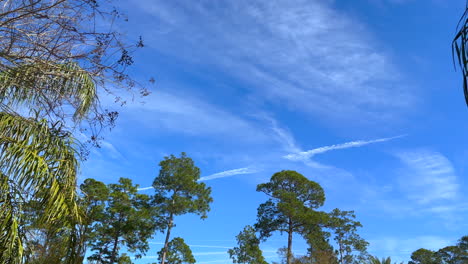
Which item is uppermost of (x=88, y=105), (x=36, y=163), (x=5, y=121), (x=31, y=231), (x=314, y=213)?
(x=314, y=213)

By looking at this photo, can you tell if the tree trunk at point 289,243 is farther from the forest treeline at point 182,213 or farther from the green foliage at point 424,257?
the green foliage at point 424,257

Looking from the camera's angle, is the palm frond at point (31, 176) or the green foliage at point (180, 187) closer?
the palm frond at point (31, 176)

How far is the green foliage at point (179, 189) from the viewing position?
25.8m

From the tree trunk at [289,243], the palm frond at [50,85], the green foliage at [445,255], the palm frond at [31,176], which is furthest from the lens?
the green foliage at [445,255]

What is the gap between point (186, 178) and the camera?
86.7ft

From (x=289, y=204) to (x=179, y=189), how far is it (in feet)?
27.5

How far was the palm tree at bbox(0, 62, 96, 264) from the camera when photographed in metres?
5.57

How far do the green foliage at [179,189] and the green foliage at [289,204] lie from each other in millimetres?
5358

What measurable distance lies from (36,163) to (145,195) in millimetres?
20620

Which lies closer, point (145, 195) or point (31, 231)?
point (31, 231)

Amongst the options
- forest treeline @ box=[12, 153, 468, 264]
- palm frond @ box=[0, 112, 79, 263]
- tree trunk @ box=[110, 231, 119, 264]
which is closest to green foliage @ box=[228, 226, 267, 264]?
forest treeline @ box=[12, 153, 468, 264]

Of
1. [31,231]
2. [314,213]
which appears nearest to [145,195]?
[314,213]

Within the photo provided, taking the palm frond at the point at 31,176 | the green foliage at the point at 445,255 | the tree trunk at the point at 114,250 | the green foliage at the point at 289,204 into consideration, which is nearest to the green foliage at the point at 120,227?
the tree trunk at the point at 114,250

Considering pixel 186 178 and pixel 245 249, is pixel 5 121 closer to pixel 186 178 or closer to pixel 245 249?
pixel 186 178
